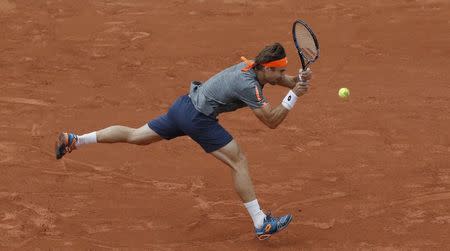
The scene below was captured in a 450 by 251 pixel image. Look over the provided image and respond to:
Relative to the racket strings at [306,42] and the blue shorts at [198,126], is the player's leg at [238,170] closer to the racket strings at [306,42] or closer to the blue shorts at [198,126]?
the blue shorts at [198,126]

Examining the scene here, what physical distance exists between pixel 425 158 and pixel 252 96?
317 cm

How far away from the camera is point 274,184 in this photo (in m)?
11.4

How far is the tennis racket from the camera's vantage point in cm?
1009

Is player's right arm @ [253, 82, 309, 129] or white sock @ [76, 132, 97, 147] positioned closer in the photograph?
player's right arm @ [253, 82, 309, 129]

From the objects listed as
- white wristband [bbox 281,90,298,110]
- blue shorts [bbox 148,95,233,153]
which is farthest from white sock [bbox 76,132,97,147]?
white wristband [bbox 281,90,298,110]

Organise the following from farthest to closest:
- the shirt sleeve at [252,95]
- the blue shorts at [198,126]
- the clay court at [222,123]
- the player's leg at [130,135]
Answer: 1. the player's leg at [130,135]
2. the clay court at [222,123]
3. the blue shorts at [198,126]
4. the shirt sleeve at [252,95]

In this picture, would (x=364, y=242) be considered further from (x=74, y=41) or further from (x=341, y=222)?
(x=74, y=41)

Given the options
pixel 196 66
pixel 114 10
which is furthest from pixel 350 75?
pixel 114 10

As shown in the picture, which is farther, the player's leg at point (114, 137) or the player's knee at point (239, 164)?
the player's leg at point (114, 137)

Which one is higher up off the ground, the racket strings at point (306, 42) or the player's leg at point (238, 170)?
the racket strings at point (306, 42)

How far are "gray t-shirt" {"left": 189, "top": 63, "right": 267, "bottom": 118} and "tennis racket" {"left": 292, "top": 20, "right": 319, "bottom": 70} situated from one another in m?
0.62

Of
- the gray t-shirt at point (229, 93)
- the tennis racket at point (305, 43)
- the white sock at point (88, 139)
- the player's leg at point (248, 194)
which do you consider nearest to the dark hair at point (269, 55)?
the gray t-shirt at point (229, 93)

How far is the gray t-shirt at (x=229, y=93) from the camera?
9.77 metres

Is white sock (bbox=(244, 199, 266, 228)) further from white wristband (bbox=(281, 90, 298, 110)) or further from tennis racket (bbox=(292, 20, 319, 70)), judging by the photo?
tennis racket (bbox=(292, 20, 319, 70))
